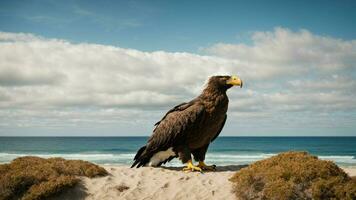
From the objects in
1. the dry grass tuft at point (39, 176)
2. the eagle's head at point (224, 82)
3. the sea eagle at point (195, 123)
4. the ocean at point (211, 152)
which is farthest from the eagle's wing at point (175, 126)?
the ocean at point (211, 152)

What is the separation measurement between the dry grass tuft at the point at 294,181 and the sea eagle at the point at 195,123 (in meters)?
1.56

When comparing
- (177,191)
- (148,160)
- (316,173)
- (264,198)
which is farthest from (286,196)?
(148,160)

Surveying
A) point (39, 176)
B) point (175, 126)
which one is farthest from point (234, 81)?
point (39, 176)

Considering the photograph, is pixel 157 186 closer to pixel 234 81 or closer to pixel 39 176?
pixel 39 176

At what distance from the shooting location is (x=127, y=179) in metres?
9.54

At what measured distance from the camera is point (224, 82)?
973cm

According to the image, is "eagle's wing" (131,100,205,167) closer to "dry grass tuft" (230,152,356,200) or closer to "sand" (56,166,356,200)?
"sand" (56,166,356,200)

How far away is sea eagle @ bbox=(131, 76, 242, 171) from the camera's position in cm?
950

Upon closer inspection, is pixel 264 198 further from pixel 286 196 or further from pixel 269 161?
pixel 269 161

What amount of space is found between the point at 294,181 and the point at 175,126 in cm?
344

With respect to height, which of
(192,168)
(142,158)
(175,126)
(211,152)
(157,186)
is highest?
(175,126)

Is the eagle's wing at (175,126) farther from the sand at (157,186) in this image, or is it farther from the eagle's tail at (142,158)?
the sand at (157,186)

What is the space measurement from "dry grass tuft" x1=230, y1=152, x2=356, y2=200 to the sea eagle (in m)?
1.56

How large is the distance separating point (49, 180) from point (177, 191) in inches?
132
